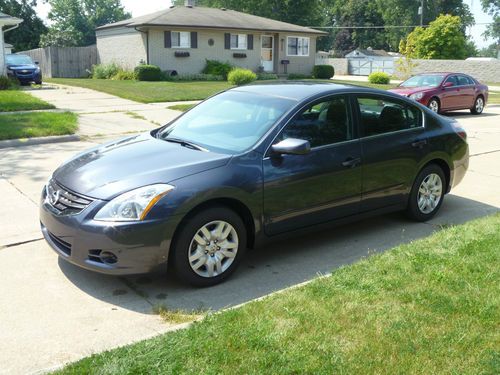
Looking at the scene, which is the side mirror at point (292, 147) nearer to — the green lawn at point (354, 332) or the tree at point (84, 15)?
the green lawn at point (354, 332)

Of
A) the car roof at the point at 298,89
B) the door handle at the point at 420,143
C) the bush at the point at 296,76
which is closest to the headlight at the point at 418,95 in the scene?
the door handle at the point at 420,143

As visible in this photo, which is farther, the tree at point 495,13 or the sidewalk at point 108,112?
the tree at point 495,13

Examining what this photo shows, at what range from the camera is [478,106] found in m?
18.9

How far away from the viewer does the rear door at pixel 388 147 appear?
557 cm

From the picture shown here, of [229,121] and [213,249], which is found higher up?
[229,121]

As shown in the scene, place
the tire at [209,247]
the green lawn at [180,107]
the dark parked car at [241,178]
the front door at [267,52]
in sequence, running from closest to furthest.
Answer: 1. the dark parked car at [241,178]
2. the tire at [209,247]
3. the green lawn at [180,107]
4. the front door at [267,52]

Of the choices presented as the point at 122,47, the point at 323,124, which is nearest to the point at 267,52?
the point at 122,47

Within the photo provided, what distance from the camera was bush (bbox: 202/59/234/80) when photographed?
1259 inches

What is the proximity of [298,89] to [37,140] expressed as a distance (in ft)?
22.6

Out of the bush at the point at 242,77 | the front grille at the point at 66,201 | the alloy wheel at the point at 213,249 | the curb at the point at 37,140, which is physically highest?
the bush at the point at 242,77

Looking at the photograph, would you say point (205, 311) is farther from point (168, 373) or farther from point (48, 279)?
point (48, 279)

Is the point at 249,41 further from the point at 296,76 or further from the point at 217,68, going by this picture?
the point at 217,68

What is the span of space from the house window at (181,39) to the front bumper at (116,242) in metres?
29.3

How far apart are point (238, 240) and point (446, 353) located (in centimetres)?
191
